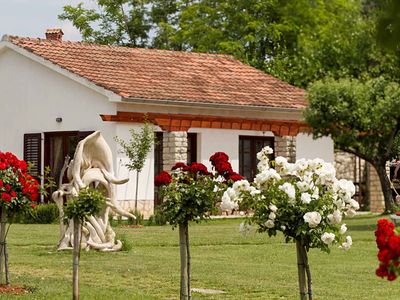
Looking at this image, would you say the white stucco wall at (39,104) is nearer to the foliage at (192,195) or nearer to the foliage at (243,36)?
the foliage at (243,36)

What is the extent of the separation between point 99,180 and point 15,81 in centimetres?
1477

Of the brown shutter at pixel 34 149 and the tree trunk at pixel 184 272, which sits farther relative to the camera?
the brown shutter at pixel 34 149

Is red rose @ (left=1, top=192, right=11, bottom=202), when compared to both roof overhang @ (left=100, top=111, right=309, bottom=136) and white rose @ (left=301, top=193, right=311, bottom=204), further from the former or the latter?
roof overhang @ (left=100, top=111, right=309, bottom=136)

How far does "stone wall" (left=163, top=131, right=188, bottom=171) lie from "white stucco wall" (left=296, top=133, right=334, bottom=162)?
485 centimetres

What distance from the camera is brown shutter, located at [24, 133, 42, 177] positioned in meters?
30.3

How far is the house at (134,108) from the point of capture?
29.0m

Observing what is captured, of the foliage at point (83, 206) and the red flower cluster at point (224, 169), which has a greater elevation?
the red flower cluster at point (224, 169)

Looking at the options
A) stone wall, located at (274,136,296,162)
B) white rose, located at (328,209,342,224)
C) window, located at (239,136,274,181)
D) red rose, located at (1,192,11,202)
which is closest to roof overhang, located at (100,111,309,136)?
stone wall, located at (274,136,296,162)

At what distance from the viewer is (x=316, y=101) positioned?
102 ft

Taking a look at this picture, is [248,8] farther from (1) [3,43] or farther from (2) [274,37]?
(1) [3,43]

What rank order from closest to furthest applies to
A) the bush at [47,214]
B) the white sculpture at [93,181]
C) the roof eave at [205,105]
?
the white sculpture at [93,181] → the bush at [47,214] → the roof eave at [205,105]

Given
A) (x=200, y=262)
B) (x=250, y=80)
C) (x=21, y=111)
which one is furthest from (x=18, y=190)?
(x=250, y=80)

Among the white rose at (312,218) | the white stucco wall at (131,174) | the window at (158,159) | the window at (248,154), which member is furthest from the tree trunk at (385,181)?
the white rose at (312,218)

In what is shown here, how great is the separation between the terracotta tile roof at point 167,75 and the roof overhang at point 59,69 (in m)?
0.11
